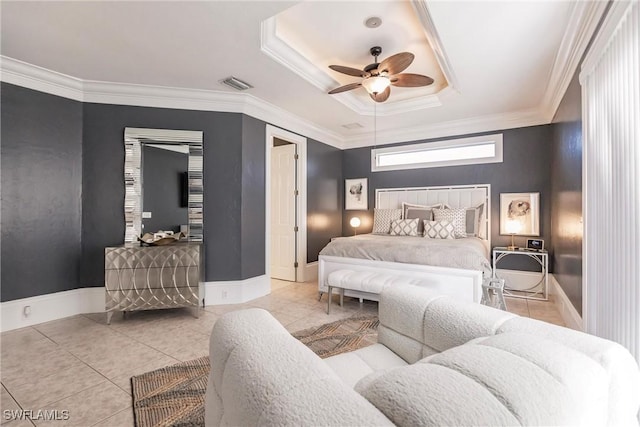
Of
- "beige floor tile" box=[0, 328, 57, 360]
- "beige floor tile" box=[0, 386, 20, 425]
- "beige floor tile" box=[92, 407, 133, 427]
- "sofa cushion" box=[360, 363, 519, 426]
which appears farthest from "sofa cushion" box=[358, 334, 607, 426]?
"beige floor tile" box=[0, 328, 57, 360]

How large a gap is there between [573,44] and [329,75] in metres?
2.32

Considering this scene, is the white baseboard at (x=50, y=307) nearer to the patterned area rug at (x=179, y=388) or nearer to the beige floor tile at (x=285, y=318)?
the patterned area rug at (x=179, y=388)

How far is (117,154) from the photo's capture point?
353 cm

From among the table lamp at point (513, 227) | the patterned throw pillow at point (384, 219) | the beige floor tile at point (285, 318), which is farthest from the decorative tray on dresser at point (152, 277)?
the table lamp at point (513, 227)

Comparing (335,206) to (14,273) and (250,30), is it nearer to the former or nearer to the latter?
(250,30)

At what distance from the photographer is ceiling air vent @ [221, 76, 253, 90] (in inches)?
131

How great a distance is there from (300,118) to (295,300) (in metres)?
2.87

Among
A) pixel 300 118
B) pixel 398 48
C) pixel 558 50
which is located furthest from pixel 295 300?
pixel 558 50

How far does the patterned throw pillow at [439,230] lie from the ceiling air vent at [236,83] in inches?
129

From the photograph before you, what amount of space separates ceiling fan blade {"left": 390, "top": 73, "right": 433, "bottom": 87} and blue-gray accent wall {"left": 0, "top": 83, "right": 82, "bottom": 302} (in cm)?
369

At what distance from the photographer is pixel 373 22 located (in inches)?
101

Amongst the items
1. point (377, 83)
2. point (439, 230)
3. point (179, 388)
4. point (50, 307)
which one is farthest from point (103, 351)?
point (439, 230)

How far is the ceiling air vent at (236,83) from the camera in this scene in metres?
3.32

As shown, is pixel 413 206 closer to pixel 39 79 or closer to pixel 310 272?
pixel 310 272
